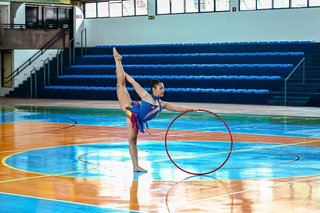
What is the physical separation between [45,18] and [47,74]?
5.28 meters

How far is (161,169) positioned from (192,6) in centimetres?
2826

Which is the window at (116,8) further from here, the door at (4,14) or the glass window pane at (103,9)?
the door at (4,14)

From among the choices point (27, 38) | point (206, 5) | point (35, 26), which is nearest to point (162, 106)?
point (206, 5)

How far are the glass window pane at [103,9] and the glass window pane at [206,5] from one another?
7.60 m

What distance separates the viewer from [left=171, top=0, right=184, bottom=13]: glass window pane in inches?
1486

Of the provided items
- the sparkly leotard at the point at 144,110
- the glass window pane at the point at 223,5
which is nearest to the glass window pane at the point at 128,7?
the glass window pane at the point at 223,5

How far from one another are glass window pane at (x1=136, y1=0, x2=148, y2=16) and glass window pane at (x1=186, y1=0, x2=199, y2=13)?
3132 millimetres

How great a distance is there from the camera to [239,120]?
20234mm

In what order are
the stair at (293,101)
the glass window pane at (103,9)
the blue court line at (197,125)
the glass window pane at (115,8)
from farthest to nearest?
the glass window pane at (103,9) → the glass window pane at (115,8) → the stair at (293,101) → the blue court line at (197,125)

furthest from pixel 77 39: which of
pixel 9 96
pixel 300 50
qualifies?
pixel 300 50

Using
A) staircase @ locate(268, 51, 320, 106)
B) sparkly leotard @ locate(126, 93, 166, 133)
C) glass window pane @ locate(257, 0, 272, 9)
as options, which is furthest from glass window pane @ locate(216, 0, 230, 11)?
sparkly leotard @ locate(126, 93, 166, 133)

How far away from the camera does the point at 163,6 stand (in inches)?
1513

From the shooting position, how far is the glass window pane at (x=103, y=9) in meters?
41.4

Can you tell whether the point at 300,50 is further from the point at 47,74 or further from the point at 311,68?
the point at 47,74
